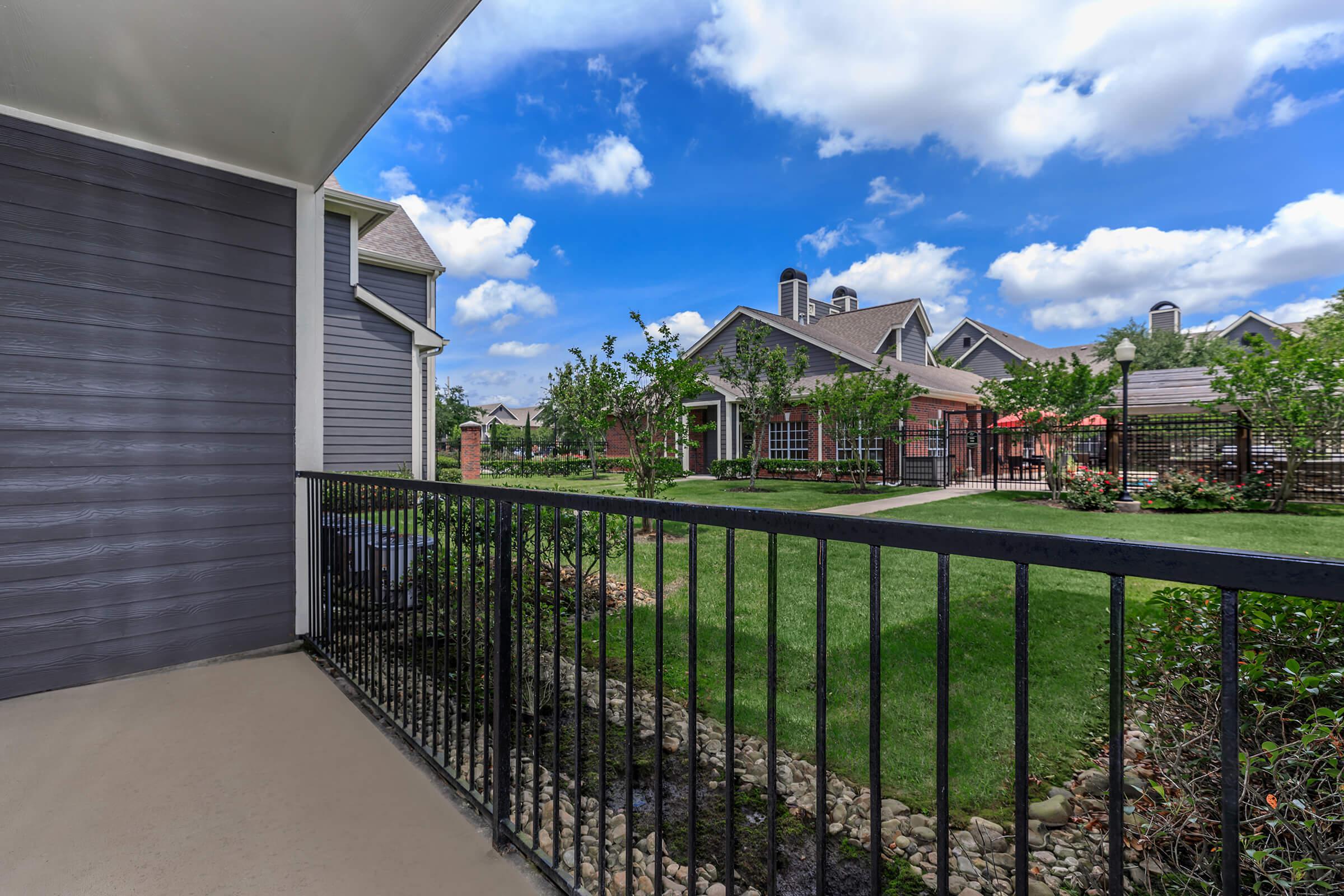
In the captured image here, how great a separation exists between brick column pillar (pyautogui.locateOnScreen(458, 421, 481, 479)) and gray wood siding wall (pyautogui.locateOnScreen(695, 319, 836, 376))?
606 cm

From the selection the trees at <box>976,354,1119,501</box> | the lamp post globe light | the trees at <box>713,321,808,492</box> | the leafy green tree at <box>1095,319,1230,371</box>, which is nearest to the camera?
the lamp post globe light

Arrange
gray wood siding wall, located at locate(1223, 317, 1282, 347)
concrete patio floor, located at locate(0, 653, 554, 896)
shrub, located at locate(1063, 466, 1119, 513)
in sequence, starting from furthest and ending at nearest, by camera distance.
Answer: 1. gray wood siding wall, located at locate(1223, 317, 1282, 347)
2. shrub, located at locate(1063, 466, 1119, 513)
3. concrete patio floor, located at locate(0, 653, 554, 896)

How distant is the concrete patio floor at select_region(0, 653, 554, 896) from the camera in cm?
142

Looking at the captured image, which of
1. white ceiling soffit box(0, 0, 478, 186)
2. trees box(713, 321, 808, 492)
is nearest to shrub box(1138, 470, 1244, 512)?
trees box(713, 321, 808, 492)

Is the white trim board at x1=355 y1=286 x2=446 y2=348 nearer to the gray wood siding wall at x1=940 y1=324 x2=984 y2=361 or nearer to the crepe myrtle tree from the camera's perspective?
the crepe myrtle tree

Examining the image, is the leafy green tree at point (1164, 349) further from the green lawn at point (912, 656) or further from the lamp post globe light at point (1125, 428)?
the green lawn at point (912, 656)

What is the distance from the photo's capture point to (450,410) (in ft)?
85.9

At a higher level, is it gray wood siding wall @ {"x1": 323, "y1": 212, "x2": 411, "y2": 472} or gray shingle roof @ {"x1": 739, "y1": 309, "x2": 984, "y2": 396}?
gray shingle roof @ {"x1": 739, "y1": 309, "x2": 984, "y2": 396}

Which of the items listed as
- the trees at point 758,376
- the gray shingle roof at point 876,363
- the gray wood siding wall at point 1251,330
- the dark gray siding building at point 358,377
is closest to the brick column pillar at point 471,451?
the dark gray siding building at point 358,377

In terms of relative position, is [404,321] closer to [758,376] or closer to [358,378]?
[358,378]

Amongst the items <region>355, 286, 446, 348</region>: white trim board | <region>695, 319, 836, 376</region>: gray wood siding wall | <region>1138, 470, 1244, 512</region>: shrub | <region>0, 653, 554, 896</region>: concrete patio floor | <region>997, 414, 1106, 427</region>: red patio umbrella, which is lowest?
<region>0, 653, 554, 896</region>: concrete patio floor

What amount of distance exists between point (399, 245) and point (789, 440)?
32.6 ft

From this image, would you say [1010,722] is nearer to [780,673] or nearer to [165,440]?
[780,673]

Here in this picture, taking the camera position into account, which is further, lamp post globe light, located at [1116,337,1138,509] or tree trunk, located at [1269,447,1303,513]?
lamp post globe light, located at [1116,337,1138,509]
